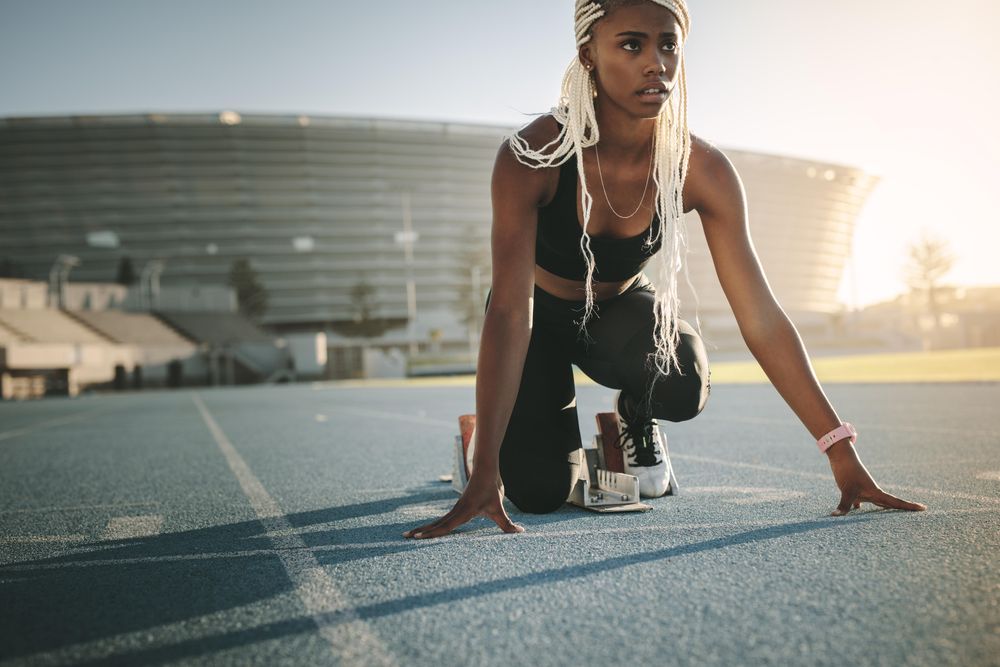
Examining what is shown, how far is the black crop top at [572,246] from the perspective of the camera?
2.69 metres

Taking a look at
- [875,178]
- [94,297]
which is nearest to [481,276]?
[94,297]

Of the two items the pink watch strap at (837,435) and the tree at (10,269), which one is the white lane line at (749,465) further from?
the tree at (10,269)

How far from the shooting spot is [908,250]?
6178 cm

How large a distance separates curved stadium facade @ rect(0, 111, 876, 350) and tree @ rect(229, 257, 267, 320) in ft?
15.0

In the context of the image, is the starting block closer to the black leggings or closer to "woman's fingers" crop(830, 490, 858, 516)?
the black leggings

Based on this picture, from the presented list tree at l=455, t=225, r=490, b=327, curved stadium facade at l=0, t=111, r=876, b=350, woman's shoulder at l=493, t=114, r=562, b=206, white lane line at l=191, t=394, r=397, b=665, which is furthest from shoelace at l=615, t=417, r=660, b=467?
curved stadium facade at l=0, t=111, r=876, b=350

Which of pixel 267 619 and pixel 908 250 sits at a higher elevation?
pixel 908 250

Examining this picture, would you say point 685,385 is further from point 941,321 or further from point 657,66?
point 941,321

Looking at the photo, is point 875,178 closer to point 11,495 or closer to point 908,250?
point 908,250

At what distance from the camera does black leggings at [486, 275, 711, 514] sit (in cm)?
309

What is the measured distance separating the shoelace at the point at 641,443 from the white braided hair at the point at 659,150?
419mm

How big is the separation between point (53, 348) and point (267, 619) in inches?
1716

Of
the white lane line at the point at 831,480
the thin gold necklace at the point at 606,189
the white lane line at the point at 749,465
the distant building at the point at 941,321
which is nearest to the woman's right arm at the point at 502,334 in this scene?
the thin gold necklace at the point at 606,189

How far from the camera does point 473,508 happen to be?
2.47m
